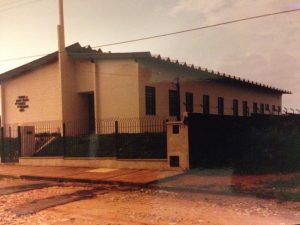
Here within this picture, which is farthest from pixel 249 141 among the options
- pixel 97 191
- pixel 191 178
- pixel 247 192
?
pixel 97 191

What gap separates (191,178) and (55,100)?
12.0m

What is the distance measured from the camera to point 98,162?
1728 cm

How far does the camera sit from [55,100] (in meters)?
22.8

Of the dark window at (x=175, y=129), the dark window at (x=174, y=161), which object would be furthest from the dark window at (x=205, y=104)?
the dark window at (x=174, y=161)

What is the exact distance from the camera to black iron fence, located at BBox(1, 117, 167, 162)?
17.2 m

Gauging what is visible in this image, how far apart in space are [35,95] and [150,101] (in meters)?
6.80

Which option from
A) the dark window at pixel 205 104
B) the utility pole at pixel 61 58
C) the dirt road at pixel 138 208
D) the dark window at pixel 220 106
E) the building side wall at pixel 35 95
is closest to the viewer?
the dirt road at pixel 138 208

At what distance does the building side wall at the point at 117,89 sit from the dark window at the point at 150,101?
1.11 meters

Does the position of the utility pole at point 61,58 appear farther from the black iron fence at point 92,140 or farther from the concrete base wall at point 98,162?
the concrete base wall at point 98,162

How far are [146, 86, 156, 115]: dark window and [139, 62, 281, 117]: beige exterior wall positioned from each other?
296 mm

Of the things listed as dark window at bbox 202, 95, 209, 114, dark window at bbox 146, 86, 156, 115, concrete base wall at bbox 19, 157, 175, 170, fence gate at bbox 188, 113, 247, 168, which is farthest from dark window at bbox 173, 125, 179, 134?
dark window at bbox 202, 95, 209, 114

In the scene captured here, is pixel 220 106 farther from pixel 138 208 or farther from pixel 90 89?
pixel 138 208

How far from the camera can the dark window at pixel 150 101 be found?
2170 cm

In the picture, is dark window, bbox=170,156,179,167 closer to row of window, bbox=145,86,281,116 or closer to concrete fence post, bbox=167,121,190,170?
concrete fence post, bbox=167,121,190,170
